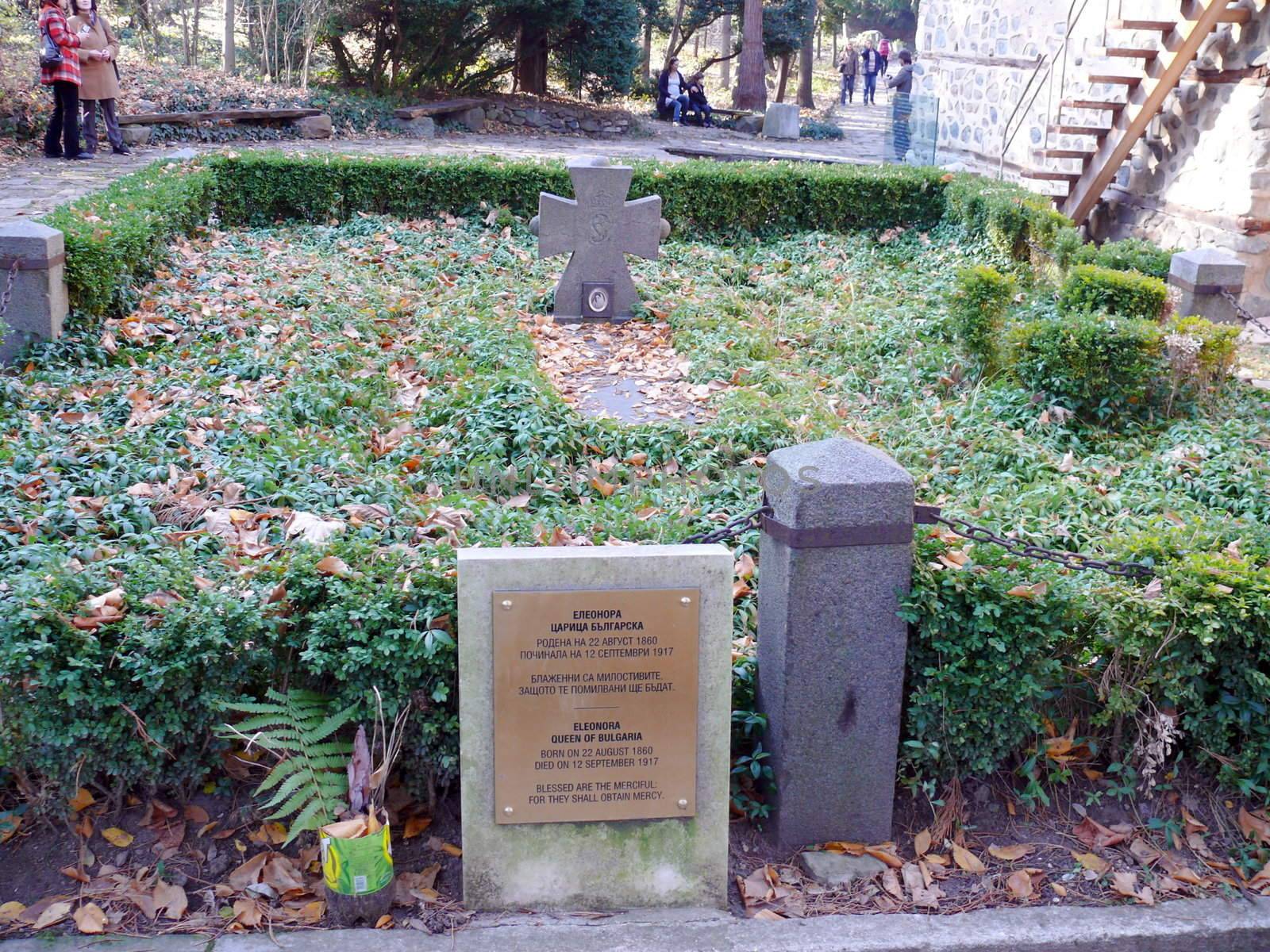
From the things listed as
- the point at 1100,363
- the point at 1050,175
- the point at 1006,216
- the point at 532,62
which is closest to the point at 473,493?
the point at 1100,363

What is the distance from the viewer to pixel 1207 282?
8.11 meters

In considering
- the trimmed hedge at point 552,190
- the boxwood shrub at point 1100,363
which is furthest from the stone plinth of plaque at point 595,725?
the trimmed hedge at point 552,190

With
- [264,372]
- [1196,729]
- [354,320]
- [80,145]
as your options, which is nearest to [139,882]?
[1196,729]

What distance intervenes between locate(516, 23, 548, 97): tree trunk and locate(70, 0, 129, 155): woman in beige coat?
10737 millimetres

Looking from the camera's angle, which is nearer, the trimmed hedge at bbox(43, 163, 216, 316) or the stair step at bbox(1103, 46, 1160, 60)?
the trimmed hedge at bbox(43, 163, 216, 316)

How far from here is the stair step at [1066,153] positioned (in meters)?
12.5

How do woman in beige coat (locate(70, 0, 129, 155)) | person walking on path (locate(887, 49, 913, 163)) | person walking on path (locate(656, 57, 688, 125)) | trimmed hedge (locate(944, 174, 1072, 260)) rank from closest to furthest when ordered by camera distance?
trimmed hedge (locate(944, 174, 1072, 260))
woman in beige coat (locate(70, 0, 129, 155))
person walking on path (locate(887, 49, 913, 163))
person walking on path (locate(656, 57, 688, 125))

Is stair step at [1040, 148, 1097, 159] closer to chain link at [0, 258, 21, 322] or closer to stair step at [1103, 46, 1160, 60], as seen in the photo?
stair step at [1103, 46, 1160, 60]

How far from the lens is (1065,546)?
5.16m

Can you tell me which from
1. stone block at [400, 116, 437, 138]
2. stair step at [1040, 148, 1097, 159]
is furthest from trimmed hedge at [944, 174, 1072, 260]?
stone block at [400, 116, 437, 138]

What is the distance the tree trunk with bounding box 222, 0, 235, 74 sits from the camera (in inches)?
832

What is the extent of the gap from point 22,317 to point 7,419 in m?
1.55

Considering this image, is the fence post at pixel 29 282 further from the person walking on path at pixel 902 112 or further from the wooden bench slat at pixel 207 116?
the person walking on path at pixel 902 112

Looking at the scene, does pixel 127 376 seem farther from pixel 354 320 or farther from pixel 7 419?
pixel 354 320
